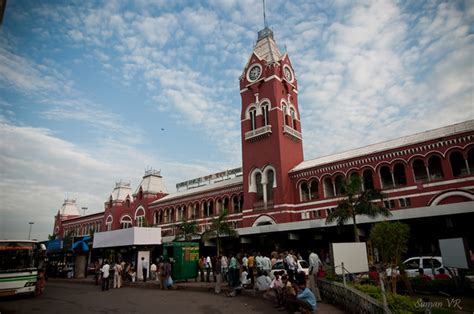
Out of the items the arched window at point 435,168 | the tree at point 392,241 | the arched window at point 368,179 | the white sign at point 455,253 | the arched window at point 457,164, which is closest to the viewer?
the white sign at point 455,253

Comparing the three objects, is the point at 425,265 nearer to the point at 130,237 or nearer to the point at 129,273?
the point at 129,273

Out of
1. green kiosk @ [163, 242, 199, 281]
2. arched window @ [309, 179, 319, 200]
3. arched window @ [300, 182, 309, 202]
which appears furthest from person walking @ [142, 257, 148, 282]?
arched window @ [309, 179, 319, 200]

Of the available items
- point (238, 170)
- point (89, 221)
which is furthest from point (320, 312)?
point (89, 221)

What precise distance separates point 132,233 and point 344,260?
1684 cm

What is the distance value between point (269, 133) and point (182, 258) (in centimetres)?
1559

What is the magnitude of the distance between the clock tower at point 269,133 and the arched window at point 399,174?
8.63 meters

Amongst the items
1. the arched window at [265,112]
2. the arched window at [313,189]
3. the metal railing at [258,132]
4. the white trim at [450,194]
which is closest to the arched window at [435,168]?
the white trim at [450,194]

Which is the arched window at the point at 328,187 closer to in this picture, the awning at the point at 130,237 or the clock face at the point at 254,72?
the clock face at the point at 254,72

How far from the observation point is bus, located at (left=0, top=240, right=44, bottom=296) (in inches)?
570

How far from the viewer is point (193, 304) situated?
496 inches

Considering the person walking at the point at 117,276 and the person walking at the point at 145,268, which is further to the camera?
the person walking at the point at 145,268

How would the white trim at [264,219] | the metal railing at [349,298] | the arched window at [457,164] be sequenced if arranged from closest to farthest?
the metal railing at [349,298] → the arched window at [457,164] → the white trim at [264,219]

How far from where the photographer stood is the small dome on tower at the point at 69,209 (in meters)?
69.4

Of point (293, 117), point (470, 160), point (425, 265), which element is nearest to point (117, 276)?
point (425, 265)
